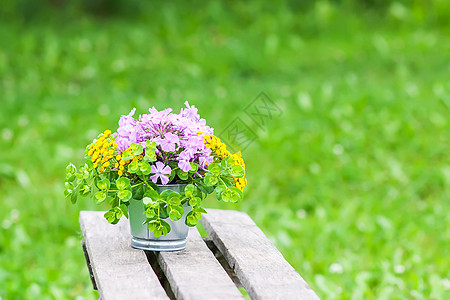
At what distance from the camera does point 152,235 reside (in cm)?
204

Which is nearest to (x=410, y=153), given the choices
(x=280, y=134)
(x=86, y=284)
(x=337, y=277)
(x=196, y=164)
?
(x=280, y=134)

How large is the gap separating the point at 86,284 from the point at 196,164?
173 cm

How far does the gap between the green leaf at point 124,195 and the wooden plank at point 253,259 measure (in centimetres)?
35

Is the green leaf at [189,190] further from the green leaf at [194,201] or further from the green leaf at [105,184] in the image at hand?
the green leaf at [105,184]

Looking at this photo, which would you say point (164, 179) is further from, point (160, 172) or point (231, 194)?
point (231, 194)

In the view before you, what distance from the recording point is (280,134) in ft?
17.4

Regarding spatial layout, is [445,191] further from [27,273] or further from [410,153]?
[27,273]

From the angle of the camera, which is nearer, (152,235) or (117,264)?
(117,264)

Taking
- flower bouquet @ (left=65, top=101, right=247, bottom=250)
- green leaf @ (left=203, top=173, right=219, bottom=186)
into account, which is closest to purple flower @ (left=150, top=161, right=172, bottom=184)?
flower bouquet @ (left=65, top=101, right=247, bottom=250)

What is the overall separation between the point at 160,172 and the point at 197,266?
0.29 m

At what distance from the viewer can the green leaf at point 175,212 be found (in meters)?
1.92

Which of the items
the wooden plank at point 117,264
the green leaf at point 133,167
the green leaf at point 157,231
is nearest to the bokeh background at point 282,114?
the wooden plank at point 117,264

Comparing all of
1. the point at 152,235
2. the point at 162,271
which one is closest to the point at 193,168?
the point at 152,235

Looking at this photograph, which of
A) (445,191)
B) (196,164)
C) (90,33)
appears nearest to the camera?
(196,164)
